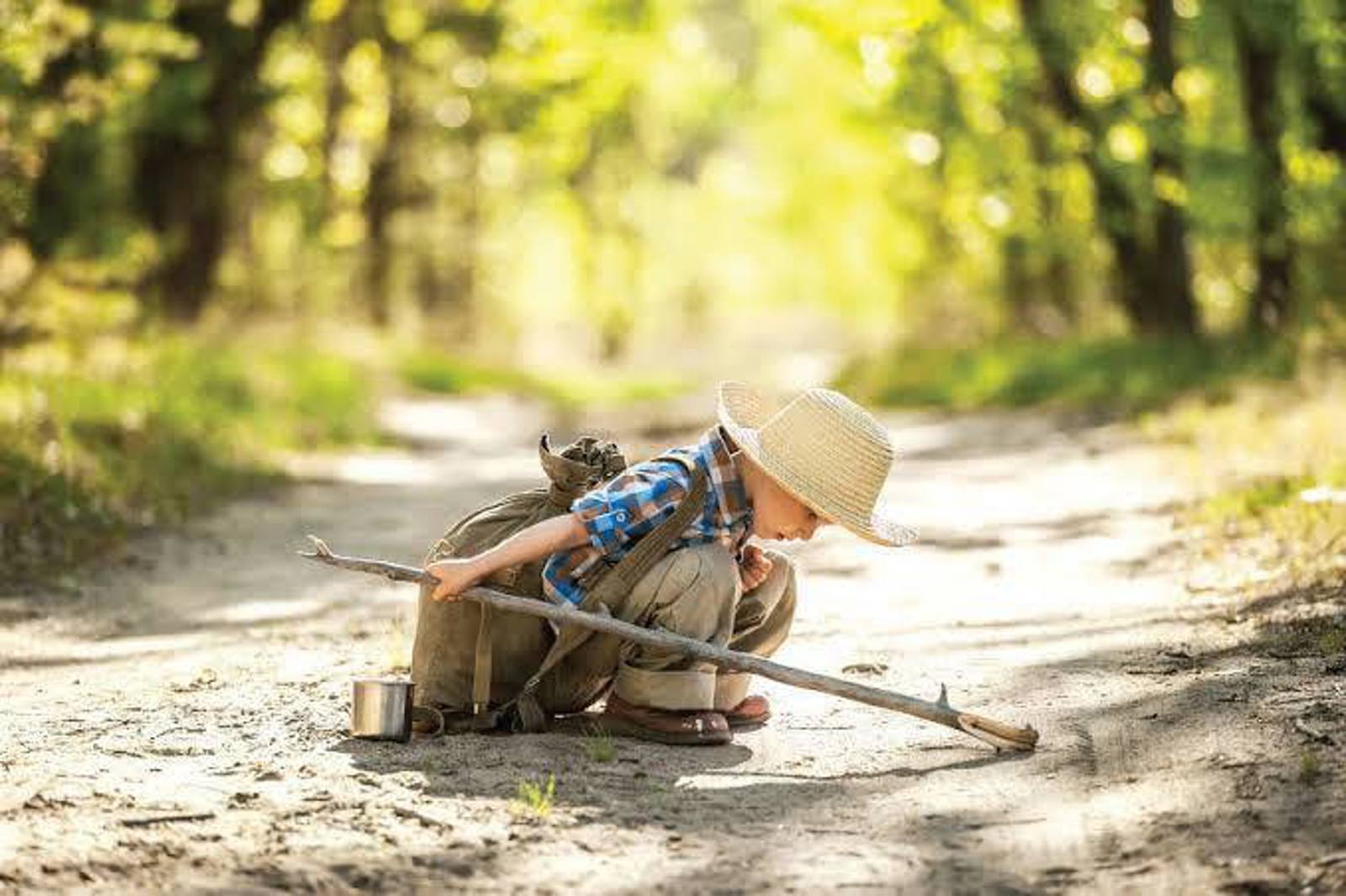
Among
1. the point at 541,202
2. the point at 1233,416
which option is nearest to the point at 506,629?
the point at 1233,416

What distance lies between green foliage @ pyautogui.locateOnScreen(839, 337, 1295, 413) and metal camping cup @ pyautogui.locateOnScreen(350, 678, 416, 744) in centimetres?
1109

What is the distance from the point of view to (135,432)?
1211 centimetres

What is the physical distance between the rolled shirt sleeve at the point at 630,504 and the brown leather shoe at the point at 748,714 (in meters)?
0.72

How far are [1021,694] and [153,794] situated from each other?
108 inches

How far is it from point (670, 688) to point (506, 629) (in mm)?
535

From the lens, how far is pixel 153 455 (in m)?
12.0

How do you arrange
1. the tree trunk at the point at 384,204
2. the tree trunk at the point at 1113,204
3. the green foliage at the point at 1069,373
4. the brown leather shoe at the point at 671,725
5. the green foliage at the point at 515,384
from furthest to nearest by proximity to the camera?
1. the tree trunk at the point at 384,204
2. the green foliage at the point at 515,384
3. the tree trunk at the point at 1113,204
4. the green foliage at the point at 1069,373
5. the brown leather shoe at the point at 671,725

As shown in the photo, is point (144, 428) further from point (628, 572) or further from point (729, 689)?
point (628, 572)

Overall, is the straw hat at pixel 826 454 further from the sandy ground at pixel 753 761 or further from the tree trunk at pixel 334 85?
the tree trunk at pixel 334 85

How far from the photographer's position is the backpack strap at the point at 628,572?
5461 millimetres

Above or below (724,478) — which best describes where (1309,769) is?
below

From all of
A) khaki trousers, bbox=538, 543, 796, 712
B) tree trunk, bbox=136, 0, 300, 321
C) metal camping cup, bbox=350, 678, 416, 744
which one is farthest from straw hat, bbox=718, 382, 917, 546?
tree trunk, bbox=136, 0, 300, 321

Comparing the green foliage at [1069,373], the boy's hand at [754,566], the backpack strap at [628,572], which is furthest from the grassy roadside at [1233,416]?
the backpack strap at [628,572]

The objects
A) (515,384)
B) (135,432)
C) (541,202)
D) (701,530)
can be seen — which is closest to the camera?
(701,530)
